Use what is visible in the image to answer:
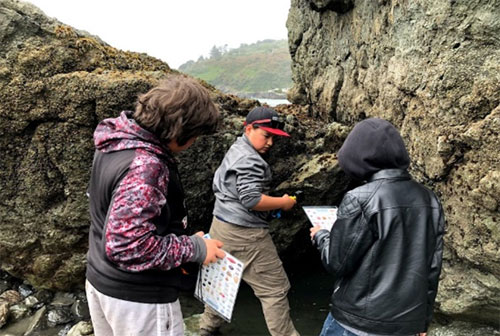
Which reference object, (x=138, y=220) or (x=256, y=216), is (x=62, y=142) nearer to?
(x=256, y=216)

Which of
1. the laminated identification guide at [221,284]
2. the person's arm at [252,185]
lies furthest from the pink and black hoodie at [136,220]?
the person's arm at [252,185]

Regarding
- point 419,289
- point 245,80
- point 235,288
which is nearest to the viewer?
point 419,289

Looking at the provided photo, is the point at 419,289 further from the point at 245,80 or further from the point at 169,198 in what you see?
the point at 245,80

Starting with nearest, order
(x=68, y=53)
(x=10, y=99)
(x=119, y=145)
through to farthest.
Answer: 1. (x=119, y=145)
2. (x=10, y=99)
3. (x=68, y=53)

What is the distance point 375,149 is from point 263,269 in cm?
230

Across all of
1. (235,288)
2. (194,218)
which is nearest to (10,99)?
(194,218)

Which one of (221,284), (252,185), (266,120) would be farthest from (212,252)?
(266,120)

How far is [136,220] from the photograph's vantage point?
83.0 inches

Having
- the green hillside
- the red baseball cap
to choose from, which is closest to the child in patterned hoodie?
the red baseball cap

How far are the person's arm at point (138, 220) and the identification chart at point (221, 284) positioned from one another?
0.67 m

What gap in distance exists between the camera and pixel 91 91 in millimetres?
4617

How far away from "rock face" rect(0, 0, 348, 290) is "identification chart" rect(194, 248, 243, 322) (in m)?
2.46

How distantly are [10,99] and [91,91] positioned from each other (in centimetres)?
97

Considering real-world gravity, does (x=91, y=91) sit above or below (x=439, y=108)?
above
